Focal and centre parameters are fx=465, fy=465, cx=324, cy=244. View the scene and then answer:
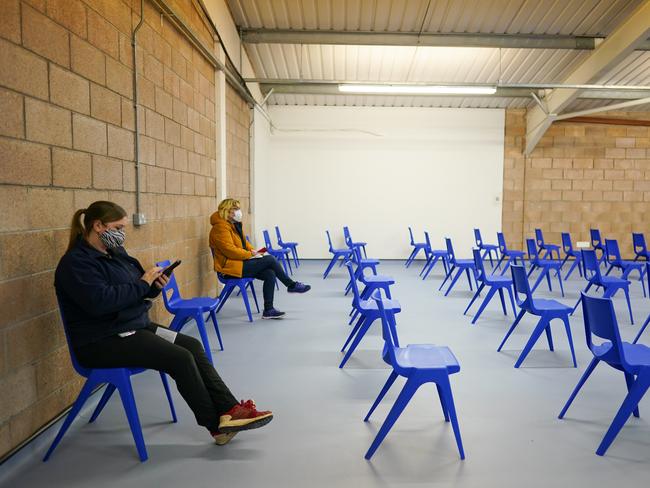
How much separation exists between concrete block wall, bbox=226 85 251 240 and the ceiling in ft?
1.94

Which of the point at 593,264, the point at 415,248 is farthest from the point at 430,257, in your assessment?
the point at 593,264

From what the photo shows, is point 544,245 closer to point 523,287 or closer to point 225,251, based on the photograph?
point 523,287

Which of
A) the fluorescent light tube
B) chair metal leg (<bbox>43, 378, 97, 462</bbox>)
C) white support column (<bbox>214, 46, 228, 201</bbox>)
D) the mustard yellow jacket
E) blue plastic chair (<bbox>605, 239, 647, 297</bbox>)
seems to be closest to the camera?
chair metal leg (<bbox>43, 378, 97, 462</bbox>)

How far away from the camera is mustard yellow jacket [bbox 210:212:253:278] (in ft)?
14.3

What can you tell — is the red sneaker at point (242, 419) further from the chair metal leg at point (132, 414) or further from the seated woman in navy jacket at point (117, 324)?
the chair metal leg at point (132, 414)

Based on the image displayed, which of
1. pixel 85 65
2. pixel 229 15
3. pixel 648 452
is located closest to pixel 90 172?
pixel 85 65

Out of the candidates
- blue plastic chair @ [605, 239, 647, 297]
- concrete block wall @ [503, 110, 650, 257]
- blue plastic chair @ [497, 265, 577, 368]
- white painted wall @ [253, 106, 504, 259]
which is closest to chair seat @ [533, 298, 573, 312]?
blue plastic chair @ [497, 265, 577, 368]

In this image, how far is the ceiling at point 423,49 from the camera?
18.2 feet

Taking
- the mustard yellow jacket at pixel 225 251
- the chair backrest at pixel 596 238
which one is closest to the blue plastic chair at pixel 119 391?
the mustard yellow jacket at pixel 225 251

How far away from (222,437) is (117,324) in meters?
0.69

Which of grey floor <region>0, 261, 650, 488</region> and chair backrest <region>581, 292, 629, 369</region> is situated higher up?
chair backrest <region>581, 292, 629, 369</region>

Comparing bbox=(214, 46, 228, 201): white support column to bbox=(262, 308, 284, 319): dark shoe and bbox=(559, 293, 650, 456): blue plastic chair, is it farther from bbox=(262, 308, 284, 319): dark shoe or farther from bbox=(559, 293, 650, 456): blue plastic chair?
bbox=(559, 293, 650, 456): blue plastic chair

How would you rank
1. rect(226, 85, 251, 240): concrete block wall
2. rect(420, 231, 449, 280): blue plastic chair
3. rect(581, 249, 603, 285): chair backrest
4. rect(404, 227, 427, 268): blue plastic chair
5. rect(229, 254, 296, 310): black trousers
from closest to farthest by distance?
rect(229, 254, 296, 310): black trousers
rect(581, 249, 603, 285): chair backrest
rect(226, 85, 251, 240): concrete block wall
rect(420, 231, 449, 280): blue plastic chair
rect(404, 227, 427, 268): blue plastic chair

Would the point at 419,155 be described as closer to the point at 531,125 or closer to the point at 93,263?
the point at 531,125
